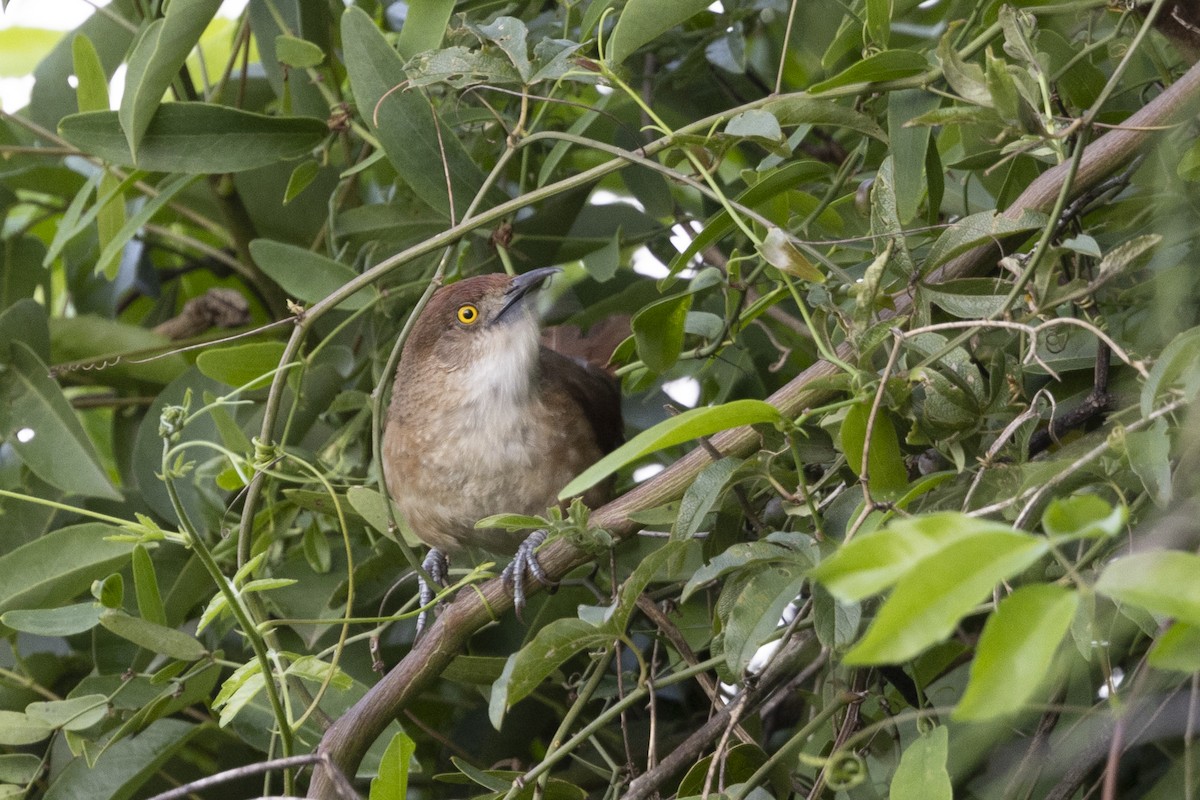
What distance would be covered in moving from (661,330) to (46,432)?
1653 mm

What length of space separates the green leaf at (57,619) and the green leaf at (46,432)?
0.52 metres

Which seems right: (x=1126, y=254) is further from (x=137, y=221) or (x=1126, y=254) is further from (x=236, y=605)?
(x=137, y=221)

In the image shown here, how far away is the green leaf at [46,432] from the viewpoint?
3035mm

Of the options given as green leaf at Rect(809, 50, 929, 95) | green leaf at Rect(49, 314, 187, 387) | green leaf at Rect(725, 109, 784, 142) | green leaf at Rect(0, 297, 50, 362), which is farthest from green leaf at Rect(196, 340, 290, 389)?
green leaf at Rect(809, 50, 929, 95)

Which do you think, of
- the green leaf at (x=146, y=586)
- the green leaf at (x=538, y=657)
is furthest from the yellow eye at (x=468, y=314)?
the green leaf at (x=538, y=657)

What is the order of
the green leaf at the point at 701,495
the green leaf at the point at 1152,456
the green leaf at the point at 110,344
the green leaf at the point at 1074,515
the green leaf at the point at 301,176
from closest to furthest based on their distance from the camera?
the green leaf at the point at 1074,515, the green leaf at the point at 1152,456, the green leaf at the point at 701,495, the green leaf at the point at 301,176, the green leaf at the point at 110,344

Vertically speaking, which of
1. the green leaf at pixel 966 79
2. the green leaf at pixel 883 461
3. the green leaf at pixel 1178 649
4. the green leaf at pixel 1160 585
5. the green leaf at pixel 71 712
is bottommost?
the green leaf at pixel 71 712

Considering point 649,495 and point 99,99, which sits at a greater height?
point 99,99

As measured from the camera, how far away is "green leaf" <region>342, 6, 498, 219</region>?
2.70 m

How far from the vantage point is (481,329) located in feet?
12.0

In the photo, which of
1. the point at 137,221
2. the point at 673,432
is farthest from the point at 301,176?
the point at 673,432

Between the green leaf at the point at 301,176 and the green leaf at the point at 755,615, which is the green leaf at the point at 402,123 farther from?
the green leaf at the point at 755,615

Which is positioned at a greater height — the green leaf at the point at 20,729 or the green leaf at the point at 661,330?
the green leaf at the point at 661,330

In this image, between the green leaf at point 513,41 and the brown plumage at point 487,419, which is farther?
the brown plumage at point 487,419
